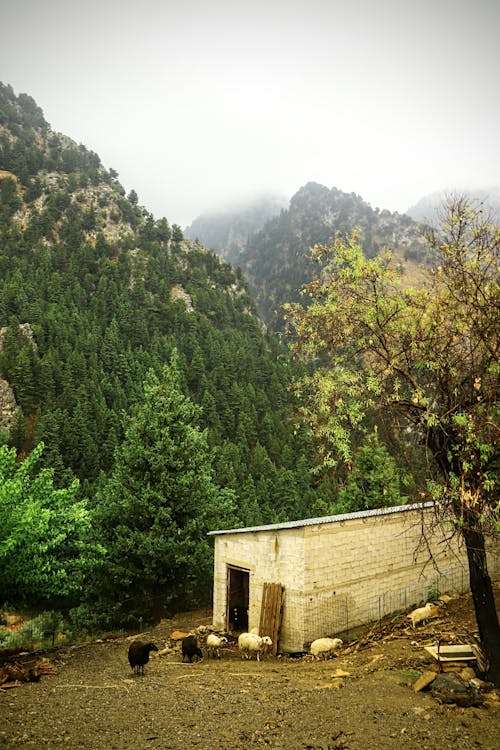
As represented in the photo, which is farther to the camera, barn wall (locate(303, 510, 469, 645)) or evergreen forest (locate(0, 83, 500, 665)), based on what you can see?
barn wall (locate(303, 510, 469, 645))

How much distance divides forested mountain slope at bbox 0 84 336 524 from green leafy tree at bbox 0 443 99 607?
1001cm

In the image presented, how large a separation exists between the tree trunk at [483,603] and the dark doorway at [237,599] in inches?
368

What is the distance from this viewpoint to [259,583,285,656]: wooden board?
14.0 m

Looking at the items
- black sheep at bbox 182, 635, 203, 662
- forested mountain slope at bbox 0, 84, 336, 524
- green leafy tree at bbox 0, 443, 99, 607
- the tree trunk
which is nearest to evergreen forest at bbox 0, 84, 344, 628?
green leafy tree at bbox 0, 443, 99, 607

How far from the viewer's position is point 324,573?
1433cm

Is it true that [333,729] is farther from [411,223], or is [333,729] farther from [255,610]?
[411,223]

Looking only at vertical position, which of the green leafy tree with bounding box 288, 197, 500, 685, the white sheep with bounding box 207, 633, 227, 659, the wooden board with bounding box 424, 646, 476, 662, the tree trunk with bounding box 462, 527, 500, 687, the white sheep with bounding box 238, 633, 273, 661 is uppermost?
the green leafy tree with bounding box 288, 197, 500, 685

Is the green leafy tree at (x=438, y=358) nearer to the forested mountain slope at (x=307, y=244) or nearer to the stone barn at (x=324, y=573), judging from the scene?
the stone barn at (x=324, y=573)

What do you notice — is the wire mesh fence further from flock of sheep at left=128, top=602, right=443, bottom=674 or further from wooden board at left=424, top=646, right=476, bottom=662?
wooden board at left=424, top=646, right=476, bottom=662

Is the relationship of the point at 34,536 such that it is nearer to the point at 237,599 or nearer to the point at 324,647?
the point at 237,599

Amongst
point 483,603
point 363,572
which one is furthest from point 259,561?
point 483,603

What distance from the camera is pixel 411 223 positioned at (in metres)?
183

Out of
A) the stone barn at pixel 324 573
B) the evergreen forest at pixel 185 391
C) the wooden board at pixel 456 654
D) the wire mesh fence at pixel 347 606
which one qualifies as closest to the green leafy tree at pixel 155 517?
the evergreen forest at pixel 185 391

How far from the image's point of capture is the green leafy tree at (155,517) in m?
20.5
